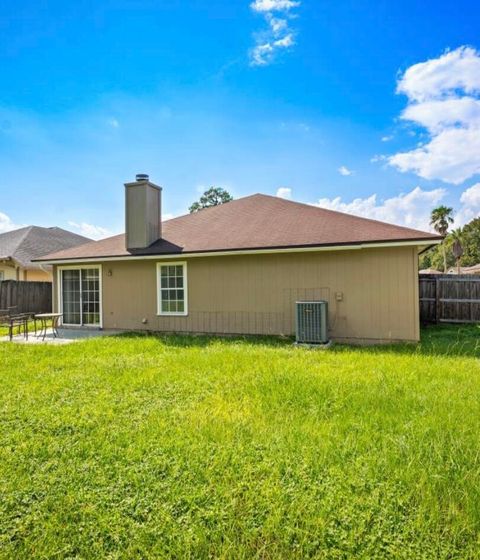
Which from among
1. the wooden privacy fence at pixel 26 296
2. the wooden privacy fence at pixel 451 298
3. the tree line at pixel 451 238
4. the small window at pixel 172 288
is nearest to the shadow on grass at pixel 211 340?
the small window at pixel 172 288

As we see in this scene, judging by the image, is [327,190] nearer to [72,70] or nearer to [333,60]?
[333,60]

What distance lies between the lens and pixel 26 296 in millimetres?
14656

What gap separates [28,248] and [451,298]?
19.9 metres

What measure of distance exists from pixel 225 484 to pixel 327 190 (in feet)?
45.8

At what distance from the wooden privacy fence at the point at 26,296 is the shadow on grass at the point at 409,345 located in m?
7.64

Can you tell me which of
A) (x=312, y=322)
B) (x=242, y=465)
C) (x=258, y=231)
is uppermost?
(x=258, y=231)

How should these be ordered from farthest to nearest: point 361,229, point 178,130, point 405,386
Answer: point 178,130 → point 361,229 → point 405,386

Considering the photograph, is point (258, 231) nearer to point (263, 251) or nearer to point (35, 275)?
point (263, 251)

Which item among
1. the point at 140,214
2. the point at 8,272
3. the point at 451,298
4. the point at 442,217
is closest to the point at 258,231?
the point at 140,214

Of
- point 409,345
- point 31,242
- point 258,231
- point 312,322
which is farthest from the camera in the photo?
point 31,242

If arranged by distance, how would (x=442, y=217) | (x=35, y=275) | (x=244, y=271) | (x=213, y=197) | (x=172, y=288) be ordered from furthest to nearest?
1. (x=442, y=217)
2. (x=213, y=197)
3. (x=35, y=275)
4. (x=172, y=288)
5. (x=244, y=271)

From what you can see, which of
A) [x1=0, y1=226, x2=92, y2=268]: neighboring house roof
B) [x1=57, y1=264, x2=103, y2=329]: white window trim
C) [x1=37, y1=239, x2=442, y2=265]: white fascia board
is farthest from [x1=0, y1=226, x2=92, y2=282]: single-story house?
[x1=37, y1=239, x2=442, y2=265]: white fascia board

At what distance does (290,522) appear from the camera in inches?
85.4

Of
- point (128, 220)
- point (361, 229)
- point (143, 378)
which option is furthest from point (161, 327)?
point (361, 229)
